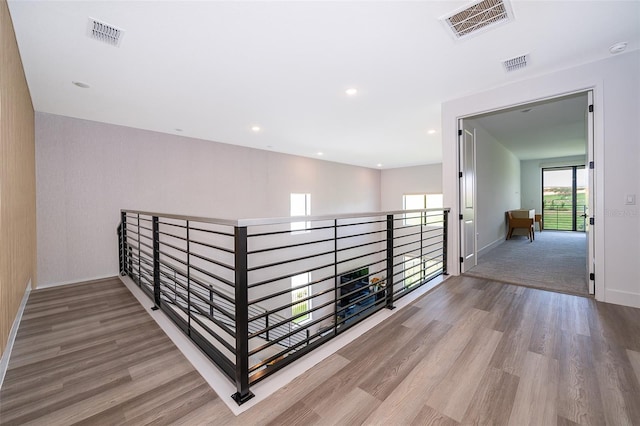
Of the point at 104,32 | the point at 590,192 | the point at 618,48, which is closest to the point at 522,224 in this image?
the point at 590,192

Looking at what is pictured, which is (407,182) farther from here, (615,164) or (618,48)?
(618,48)

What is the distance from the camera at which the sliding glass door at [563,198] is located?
855 centimetres

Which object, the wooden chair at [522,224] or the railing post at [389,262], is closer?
the railing post at [389,262]

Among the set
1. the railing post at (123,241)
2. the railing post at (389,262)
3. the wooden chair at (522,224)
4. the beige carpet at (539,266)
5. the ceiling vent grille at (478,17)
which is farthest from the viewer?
the wooden chair at (522,224)

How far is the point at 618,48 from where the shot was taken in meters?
2.41

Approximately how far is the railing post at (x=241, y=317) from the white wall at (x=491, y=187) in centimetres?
378

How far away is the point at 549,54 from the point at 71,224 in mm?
6275

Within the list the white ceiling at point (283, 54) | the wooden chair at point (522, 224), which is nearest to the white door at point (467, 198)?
the white ceiling at point (283, 54)

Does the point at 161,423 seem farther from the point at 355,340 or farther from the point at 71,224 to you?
the point at 71,224

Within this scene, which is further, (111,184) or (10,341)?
(111,184)

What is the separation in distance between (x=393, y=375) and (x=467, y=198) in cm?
309

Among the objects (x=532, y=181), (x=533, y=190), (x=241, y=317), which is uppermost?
(x=532, y=181)

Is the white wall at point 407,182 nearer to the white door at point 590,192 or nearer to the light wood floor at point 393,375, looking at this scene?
the white door at point 590,192

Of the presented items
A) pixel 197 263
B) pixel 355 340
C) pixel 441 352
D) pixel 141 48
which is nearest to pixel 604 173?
pixel 441 352
